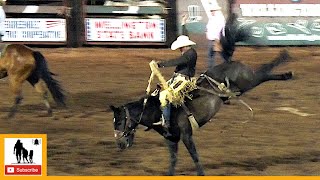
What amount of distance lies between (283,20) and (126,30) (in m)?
3.65

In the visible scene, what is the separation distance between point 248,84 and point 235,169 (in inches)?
46.3

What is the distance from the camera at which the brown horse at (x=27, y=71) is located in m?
12.7

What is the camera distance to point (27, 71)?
42.1 feet

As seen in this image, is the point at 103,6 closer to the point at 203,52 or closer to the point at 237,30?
the point at 203,52

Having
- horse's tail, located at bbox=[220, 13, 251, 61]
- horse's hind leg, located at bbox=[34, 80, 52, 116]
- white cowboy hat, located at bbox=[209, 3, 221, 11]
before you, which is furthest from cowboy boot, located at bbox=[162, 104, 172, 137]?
white cowboy hat, located at bbox=[209, 3, 221, 11]

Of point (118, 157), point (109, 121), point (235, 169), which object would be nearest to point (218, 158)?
point (235, 169)

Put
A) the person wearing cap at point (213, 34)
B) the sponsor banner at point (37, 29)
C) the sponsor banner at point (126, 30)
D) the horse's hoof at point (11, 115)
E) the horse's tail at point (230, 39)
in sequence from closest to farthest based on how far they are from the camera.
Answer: the horse's tail at point (230, 39) → the horse's hoof at point (11, 115) → the person wearing cap at point (213, 34) → the sponsor banner at point (37, 29) → the sponsor banner at point (126, 30)

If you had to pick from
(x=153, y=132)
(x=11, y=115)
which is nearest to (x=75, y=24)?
(x=11, y=115)

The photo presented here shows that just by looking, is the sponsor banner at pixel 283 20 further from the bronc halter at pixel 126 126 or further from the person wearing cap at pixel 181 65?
the bronc halter at pixel 126 126

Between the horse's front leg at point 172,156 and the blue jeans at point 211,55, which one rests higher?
the blue jeans at point 211,55
